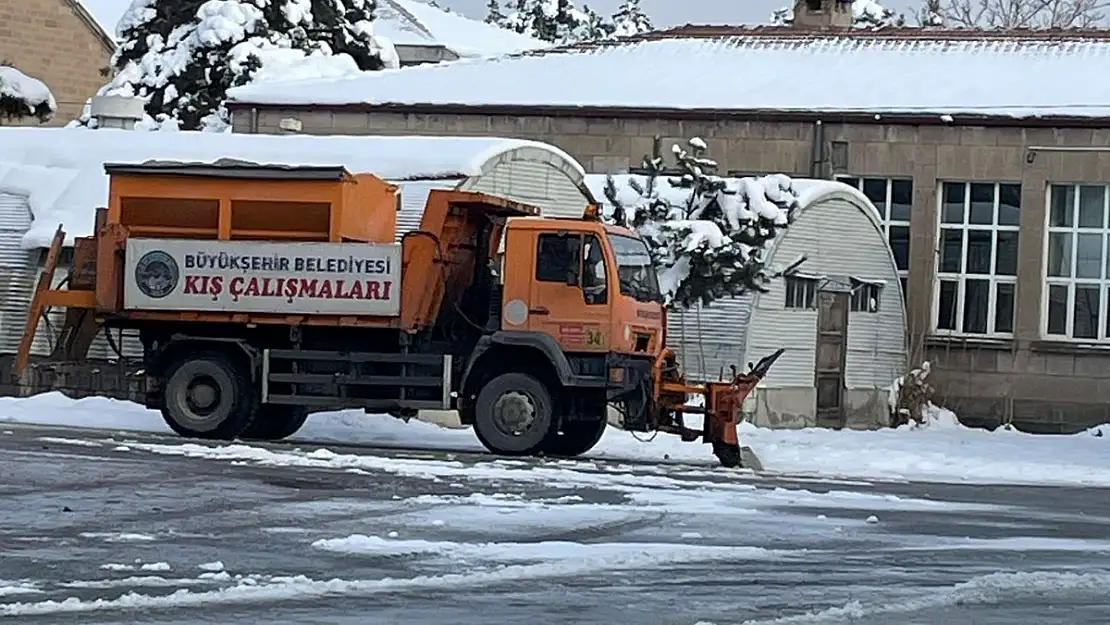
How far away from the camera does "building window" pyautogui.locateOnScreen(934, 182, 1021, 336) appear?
37.8 meters

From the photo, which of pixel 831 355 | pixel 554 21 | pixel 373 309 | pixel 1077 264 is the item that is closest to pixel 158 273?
pixel 373 309

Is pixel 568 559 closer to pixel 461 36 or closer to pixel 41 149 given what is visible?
pixel 41 149

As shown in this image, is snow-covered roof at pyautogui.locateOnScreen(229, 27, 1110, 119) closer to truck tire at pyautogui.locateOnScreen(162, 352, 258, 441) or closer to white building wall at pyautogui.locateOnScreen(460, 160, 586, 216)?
white building wall at pyautogui.locateOnScreen(460, 160, 586, 216)

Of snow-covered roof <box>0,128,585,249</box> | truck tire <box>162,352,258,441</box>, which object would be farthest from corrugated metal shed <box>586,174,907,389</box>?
truck tire <box>162,352,258,441</box>

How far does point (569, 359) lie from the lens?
23.9 m

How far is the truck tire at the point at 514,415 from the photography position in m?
23.8

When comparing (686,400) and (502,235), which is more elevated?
(502,235)

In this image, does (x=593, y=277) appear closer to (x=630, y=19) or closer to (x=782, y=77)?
(x=782, y=77)

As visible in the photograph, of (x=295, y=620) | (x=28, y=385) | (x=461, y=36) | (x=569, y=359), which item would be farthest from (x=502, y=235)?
(x=461, y=36)

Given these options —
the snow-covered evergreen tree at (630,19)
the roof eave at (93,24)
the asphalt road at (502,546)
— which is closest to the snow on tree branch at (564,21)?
the snow-covered evergreen tree at (630,19)

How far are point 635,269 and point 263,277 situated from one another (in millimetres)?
4180

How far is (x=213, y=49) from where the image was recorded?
165 feet

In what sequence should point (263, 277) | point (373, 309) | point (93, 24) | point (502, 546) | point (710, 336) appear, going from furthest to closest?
point (93, 24), point (710, 336), point (263, 277), point (373, 309), point (502, 546)

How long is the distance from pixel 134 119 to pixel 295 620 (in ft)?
88.3
